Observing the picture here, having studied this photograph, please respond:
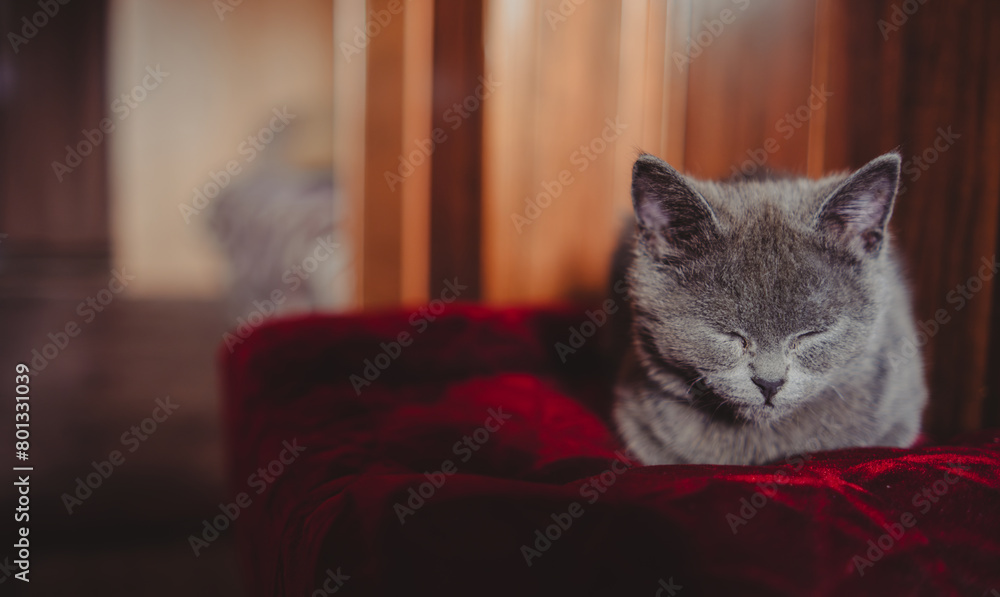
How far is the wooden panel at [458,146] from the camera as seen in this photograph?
2021 mm

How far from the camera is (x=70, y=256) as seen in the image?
2621mm

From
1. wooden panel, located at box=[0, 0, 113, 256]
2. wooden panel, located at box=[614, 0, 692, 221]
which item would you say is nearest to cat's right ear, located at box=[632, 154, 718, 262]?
wooden panel, located at box=[614, 0, 692, 221]

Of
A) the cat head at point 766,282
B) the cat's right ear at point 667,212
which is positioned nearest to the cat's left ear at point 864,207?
the cat head at point 766,282

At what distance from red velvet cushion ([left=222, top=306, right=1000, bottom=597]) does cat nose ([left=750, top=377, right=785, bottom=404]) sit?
8 cm

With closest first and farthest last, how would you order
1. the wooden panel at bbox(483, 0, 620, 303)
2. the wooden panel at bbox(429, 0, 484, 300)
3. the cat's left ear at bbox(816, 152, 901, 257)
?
1. the cat's left ear at bbox(816, 152, 901, 257)
2. the wooden panel at bbox(483, 0, 620, 303)
3. the wooden panel at bbox(429, 0, 484, 300)

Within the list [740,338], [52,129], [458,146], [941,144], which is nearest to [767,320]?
[740,338]

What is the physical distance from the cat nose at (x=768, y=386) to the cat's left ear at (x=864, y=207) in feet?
0.64

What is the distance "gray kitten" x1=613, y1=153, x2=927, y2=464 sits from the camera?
669 mm

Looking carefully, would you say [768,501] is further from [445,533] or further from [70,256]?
[70,256]

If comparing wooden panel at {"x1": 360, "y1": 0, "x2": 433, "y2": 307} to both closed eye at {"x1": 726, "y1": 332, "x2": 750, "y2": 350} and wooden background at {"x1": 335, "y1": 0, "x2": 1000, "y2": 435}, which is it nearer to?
wooden background at {"x1": 335, "y1": 0, "x2": 1000, "y2": 435}

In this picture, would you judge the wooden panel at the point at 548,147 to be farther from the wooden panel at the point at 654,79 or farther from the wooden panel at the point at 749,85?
the wooden panel at the point at 749,85

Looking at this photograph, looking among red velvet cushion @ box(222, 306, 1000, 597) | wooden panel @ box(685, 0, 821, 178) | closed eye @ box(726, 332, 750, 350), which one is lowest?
red velvet cushion @ box(222, 306, 1000, 597)

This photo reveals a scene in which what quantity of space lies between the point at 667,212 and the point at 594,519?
436 mm

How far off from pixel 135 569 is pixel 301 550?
70.0 inches
